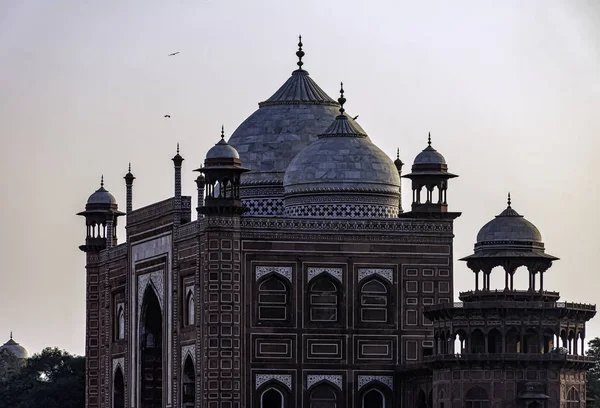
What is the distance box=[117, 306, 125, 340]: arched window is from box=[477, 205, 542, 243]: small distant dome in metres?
15.0

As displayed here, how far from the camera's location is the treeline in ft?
283

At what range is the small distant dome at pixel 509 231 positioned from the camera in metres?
59.8

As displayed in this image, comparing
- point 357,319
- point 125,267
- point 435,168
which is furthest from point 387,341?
point 125,267

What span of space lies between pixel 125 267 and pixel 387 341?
11138mm

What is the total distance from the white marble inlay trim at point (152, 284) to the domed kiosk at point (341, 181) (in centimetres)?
447

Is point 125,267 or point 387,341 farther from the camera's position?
point 125,267

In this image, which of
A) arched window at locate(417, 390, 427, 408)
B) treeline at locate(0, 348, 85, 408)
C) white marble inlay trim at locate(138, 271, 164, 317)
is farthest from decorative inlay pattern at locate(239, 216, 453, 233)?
treeline at locate(0, 348, 85, 408)

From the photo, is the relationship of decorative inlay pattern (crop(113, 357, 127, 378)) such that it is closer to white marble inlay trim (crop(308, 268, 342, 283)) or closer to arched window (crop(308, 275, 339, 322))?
arched window (crop(308, 275, 339, 322))

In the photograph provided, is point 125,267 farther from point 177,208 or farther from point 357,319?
point 357,319

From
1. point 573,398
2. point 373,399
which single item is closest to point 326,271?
point 373,399

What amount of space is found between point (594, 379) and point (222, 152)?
1714cm

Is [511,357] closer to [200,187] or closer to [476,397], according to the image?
[476,397]

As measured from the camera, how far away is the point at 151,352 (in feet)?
226

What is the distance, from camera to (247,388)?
61.8 metres
